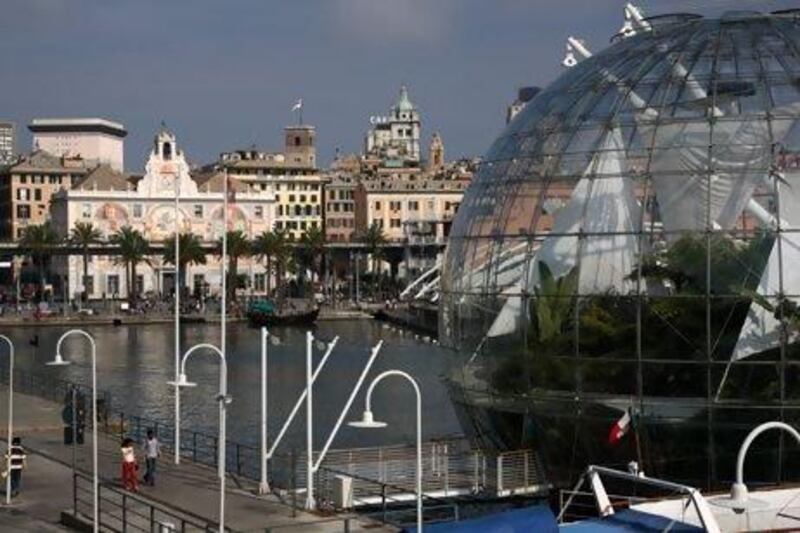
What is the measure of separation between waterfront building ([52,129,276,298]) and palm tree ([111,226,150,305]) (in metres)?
4.21

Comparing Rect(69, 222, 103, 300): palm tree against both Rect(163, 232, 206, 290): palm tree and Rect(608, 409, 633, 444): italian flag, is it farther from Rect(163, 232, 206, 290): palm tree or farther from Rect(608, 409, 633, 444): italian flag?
Rect(608, 409, 633, 444): italian flag

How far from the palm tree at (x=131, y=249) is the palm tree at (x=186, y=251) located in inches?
98.2

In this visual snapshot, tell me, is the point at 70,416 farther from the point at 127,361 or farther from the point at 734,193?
the point at 127,361

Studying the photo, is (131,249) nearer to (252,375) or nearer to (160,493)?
(252,375)

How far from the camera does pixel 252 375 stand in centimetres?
7825

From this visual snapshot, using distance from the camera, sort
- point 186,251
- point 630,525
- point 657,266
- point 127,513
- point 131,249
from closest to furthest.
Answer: point 630,525
point 657,266
point 127,513
point 131,249
point 186,251

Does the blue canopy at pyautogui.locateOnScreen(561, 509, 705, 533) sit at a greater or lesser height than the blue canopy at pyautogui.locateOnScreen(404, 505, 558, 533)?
lesser

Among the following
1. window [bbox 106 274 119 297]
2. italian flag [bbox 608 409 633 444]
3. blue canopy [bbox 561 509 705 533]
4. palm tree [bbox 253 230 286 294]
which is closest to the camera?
blue canopy [bbox 561 509 705 533]

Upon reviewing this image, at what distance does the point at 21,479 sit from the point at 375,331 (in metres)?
94.2

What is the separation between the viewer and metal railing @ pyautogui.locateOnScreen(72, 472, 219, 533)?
2460 cm

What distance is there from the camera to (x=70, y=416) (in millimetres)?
30031

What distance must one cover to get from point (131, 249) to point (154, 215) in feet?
47.0

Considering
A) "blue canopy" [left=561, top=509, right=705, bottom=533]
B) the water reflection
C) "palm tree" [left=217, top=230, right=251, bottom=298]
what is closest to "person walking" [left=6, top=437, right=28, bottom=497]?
the water reflection

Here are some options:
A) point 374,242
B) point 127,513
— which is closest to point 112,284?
point 374,242
